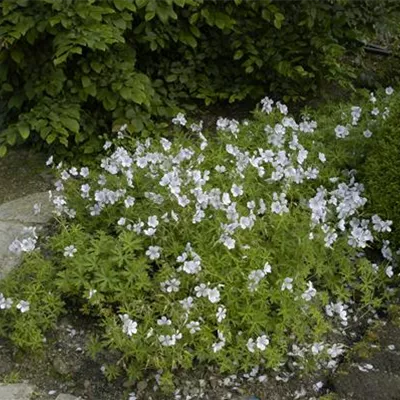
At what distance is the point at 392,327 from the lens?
3.40 m

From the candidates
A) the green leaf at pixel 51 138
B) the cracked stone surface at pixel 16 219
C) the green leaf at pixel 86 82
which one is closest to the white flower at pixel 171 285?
the cracked stone surface at pixel 16 219

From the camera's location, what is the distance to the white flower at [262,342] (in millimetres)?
3088

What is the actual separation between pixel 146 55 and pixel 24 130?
3.38 feet

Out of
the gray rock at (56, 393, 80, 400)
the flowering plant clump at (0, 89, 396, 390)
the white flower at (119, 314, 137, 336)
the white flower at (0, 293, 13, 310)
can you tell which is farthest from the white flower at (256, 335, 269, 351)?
the white flower at (0, 293, 13, 310)

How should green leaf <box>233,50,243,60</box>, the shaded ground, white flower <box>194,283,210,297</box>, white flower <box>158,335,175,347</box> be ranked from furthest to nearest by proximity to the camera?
green leaf <box>233,50,243,60</box> < the shaded ground < white flower <box>194,283,210,297</box> < white flower <box>158,335,175,347</box>

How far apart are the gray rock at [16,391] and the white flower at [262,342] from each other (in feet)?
3.15

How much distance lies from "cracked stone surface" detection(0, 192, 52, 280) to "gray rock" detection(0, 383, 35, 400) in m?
0.65

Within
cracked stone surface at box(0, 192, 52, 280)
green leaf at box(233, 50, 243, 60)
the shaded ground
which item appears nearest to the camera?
cracked stone surface at box(0, 192, 52, 280)

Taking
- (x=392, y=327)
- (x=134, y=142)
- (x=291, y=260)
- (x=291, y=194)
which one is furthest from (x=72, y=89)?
(x=392, y=327)

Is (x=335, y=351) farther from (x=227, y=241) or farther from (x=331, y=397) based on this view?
(x=227, y=241)

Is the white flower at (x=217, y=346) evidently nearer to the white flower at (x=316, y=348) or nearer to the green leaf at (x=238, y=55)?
the white flower at (x=316, y=348)

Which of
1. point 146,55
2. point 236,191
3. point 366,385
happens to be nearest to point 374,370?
point 366,385

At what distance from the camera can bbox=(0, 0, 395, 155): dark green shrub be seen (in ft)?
13.9

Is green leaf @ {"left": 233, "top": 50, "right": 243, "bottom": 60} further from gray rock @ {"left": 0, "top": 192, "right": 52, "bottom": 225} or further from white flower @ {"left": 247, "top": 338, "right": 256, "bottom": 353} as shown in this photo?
white flower @ {"left": 247, "top": 338, "right": 256, "bottom": 353}
